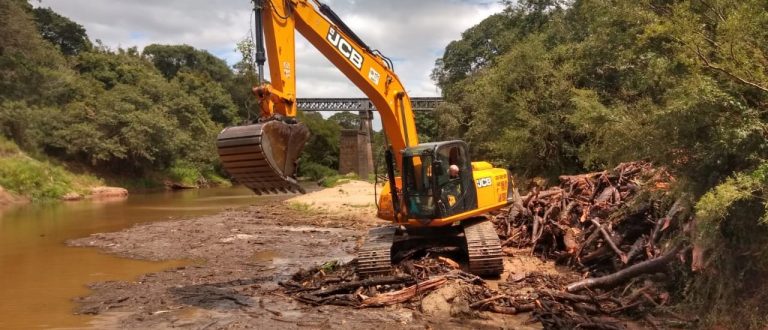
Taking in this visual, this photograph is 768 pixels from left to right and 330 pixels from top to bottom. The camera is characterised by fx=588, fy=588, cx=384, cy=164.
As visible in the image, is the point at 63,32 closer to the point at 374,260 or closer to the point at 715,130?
the point at 374,260

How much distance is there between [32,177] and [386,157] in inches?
1109

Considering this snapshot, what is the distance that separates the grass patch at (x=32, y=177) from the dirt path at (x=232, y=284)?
1543cm

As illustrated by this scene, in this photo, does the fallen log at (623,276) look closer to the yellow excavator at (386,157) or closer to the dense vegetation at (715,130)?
the dense vegetation at (715,130)

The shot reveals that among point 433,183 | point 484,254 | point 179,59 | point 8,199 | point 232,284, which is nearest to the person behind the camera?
point 484,254

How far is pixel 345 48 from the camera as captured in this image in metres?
9.79

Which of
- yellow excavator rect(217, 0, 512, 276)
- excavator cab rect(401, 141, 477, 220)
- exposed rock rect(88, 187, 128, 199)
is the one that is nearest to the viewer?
yellow excavator rect(217, 0, 512, 276)

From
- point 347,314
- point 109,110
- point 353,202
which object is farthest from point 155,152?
point 347,314

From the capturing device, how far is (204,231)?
17484 mm

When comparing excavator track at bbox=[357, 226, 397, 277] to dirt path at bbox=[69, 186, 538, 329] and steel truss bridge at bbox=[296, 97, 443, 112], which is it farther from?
steel truss bridge at bbox=[296, 97, 443, 112]

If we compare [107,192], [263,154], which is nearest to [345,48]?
[263,154]

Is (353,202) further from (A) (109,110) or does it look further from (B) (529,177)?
(A) (109,110)

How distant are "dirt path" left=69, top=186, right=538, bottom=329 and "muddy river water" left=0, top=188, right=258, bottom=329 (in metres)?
0.45

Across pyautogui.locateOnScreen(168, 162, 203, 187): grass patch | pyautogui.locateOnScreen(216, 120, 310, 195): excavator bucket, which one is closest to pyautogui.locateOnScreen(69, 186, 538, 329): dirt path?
pyautogui.locateOnScreen(216, 120, 310, 195): excavator bucket

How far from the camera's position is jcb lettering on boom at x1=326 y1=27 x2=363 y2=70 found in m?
9.66
